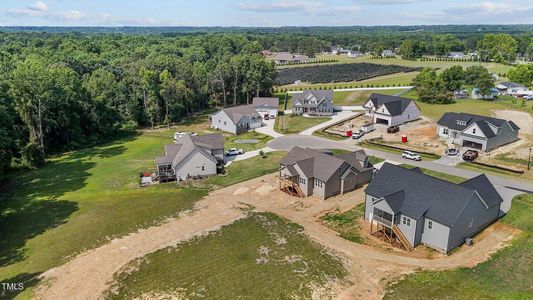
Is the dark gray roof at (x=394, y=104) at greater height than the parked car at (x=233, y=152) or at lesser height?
greater

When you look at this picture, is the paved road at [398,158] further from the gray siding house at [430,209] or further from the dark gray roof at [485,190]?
the gray siding house at [430,209]

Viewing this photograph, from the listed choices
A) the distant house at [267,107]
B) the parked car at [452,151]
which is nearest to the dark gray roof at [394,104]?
the parked car at [452,151]

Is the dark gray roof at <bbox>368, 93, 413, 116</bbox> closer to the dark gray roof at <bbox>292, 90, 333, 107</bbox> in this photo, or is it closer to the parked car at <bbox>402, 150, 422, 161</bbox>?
the dark gray roof at <bbox>292, 90, 333, 107</bbox>

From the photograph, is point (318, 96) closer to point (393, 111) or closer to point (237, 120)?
point (393, 111)

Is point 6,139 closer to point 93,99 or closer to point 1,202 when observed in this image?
point 1,202

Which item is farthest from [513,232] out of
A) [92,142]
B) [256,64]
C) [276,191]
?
[256,64]

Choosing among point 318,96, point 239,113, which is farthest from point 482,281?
point 318,96

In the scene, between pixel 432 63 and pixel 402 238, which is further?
pixel 432 63
